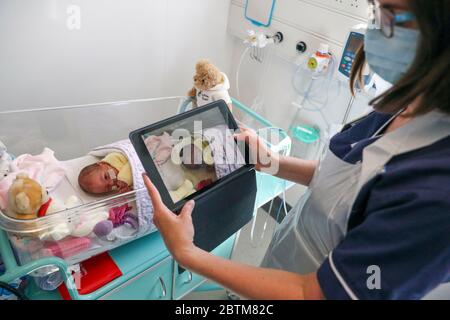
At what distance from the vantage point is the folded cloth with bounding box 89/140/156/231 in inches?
42.4

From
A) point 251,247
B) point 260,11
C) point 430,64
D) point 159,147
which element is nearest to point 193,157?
point 159,147

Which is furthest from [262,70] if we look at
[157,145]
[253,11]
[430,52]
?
[430,52]

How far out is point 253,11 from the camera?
5.82 ft

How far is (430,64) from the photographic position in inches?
18.8

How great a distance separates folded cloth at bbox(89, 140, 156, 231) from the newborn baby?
0.05 metres

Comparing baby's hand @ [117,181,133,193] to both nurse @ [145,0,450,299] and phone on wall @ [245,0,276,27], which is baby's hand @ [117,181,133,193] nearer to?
nurse @ [145,0,450,299]

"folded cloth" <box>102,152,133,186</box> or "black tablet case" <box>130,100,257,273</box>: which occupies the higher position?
"black tablet case" <box>130,100,257,273</box>

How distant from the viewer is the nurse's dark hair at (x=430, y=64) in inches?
17.6

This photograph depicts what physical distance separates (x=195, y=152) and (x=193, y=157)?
2 cm

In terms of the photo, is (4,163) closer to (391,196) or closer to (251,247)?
(391,196)

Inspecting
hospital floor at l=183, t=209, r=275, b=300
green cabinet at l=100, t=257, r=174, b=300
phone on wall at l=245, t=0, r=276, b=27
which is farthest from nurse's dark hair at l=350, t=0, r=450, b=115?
hospital floor at l=183, t=209, r=275, b=300

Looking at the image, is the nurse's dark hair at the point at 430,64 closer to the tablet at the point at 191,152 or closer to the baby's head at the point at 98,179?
the tablet at the point at 191,152

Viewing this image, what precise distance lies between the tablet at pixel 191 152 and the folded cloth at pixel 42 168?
1.83 feet
